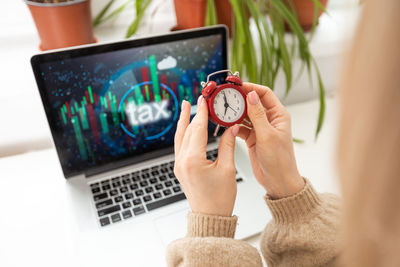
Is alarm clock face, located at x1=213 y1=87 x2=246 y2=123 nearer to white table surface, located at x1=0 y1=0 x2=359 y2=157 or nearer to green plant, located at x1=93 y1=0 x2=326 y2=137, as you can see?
green plant, located at x1=93 y1=0 x2=326 y2=137

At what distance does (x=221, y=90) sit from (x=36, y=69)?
15.1 inches

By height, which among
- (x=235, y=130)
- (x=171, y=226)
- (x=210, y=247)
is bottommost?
(x=171, y=226)

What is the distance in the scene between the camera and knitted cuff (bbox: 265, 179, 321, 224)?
57cm

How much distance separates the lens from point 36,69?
0.67m

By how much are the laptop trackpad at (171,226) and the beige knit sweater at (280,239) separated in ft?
0.50

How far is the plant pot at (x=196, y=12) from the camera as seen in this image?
890 millimetres

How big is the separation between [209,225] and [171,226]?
207 mm

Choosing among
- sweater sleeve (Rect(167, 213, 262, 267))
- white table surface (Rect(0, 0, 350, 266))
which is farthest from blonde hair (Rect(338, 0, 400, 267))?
sweater sleeve (Rect(167, 213, 262, 267))

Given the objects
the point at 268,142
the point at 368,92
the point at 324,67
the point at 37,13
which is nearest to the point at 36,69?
the point at 37,13

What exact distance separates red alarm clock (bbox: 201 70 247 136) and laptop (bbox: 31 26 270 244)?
0.23 m

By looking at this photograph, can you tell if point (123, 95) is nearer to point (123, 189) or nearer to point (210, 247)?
point (123, 189)

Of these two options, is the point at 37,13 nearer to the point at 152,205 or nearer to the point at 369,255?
the point at 152,205

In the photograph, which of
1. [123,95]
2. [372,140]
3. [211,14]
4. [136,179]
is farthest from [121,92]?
[372,140]

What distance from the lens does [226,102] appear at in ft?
1.91
